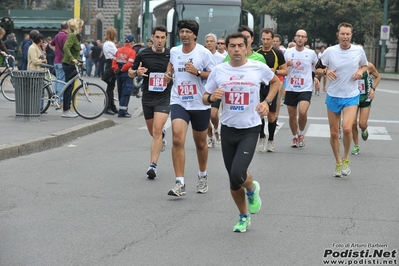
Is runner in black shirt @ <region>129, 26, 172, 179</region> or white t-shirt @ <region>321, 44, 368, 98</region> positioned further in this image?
white t-shirt @ <region>321, 44, 368, 98</region>

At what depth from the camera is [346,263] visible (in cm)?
637

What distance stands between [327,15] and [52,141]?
5062 centimetres

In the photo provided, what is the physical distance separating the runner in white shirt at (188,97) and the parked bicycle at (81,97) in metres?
7.25

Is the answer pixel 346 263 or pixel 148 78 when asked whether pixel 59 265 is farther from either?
pixel 148 78

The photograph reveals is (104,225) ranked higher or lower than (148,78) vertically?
lower

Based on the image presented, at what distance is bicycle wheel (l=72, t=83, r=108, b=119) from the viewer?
16656 mm

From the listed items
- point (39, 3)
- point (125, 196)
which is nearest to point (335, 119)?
point (125, 196)

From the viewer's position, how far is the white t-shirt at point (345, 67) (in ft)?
35.9

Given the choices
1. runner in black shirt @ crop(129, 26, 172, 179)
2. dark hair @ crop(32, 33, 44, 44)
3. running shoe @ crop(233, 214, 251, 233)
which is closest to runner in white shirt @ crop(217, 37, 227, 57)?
dark hair @ crop(32, 33, 44, 44)

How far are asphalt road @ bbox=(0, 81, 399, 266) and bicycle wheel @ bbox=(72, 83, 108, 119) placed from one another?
3.19 m

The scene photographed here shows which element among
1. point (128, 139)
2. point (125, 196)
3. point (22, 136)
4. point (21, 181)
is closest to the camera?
point (125, 196)

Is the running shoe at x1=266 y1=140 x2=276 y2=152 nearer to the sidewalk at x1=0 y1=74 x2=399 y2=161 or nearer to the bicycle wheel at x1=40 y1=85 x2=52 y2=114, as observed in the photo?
the sidewalk at x1=0 y1=74 x2=399 y2=161

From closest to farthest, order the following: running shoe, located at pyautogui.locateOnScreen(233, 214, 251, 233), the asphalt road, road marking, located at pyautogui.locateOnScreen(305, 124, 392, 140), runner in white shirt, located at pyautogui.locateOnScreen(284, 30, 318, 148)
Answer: the asphalt road, running shoe, located at pyautogui.locateOnScreen(233, 214, 251, 233), runner in white shirt, located at pyautogui.locateOnScreen(284, 30, 318, 148), road marking, located at pyautogui.locateOnScreen(305, 124, 392, 140)

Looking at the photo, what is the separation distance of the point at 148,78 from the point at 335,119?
8.35ft
